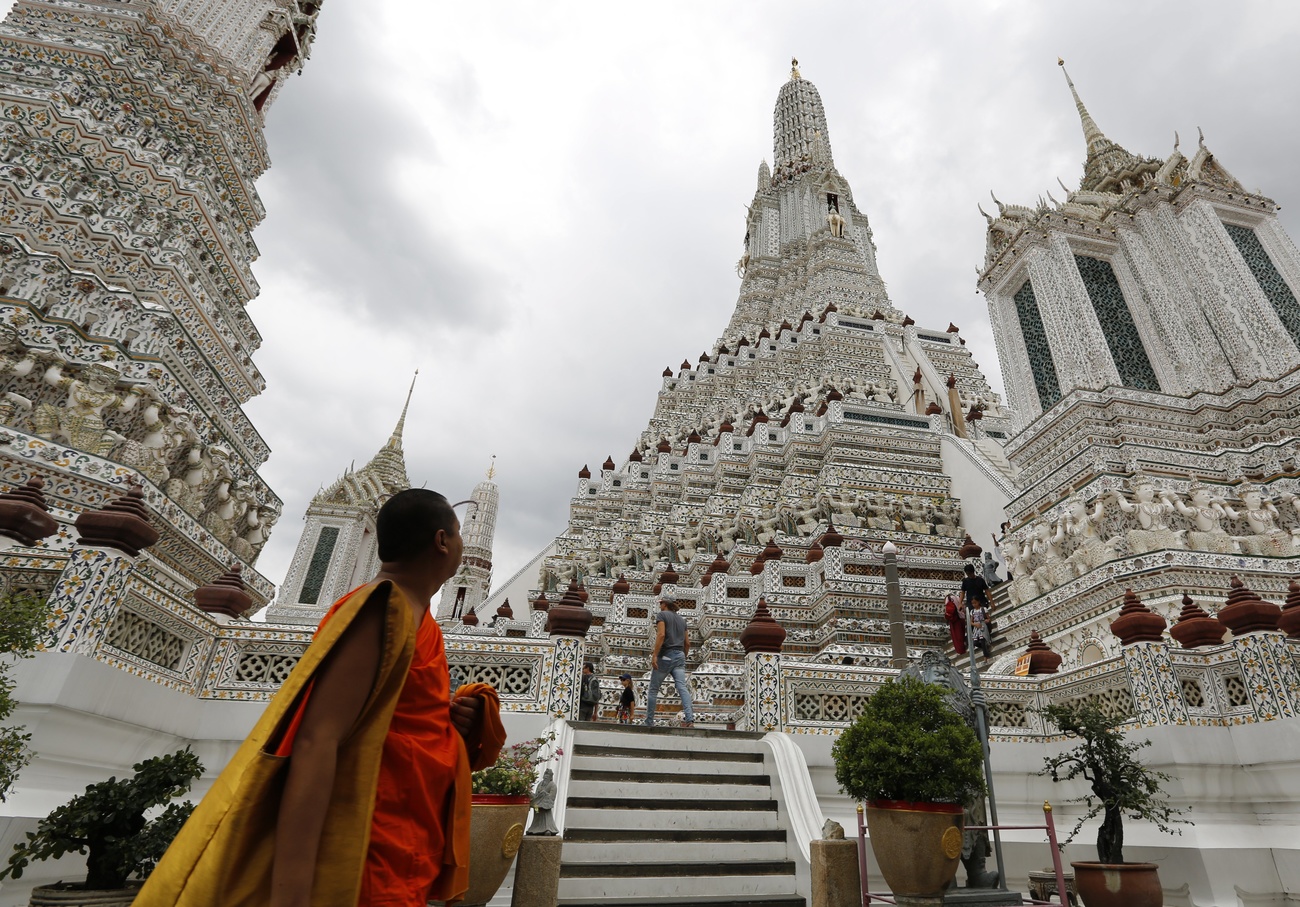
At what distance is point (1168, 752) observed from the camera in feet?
17.0

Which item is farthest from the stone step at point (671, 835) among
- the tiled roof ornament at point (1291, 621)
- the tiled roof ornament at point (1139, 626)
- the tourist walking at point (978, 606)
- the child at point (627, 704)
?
the tourist walking at point (978, 606)

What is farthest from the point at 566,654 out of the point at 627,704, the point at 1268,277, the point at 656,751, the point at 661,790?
the point at 1268,277

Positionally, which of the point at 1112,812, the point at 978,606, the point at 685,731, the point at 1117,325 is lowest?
the point at 1112,812

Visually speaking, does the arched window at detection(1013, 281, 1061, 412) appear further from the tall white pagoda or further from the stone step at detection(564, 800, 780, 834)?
the stone step at detection(564, 800, 780, 834)

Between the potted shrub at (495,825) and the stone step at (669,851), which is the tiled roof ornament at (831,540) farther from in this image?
the potted shrub at (495,825)

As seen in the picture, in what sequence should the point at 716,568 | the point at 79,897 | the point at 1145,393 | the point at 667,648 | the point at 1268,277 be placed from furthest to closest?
1. the point at 716,568
2. the point at 1268,277
3. the point at 1145,393
4. the point at 667,648
5. the point at 79,897

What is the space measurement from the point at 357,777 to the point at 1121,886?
15.0 feet

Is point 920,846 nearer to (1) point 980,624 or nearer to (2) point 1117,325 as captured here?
(1) point 980,624

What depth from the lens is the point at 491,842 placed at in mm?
3623

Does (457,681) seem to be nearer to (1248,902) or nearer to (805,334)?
(1248,902)

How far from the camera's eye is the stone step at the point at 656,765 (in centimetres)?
502

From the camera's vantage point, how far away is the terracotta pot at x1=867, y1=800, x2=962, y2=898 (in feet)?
12.3

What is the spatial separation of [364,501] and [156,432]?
18884 millimetres

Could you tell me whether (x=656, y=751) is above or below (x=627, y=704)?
below
